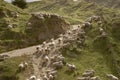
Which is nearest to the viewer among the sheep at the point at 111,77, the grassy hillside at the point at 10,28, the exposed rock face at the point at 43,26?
the sheep at the point at 111,77

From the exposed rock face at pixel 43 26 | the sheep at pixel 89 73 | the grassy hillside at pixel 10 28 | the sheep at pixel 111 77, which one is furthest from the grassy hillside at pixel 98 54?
the grassy hillside at pixel 10 28

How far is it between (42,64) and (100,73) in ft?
27.5

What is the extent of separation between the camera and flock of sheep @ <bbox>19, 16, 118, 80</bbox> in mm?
45406

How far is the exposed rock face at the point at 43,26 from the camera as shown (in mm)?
62812

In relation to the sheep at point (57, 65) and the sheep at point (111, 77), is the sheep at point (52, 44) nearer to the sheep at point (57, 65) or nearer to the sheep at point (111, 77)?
the sheep at point (57, 65)

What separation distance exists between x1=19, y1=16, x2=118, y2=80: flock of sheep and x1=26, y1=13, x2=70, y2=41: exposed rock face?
397 centimetres

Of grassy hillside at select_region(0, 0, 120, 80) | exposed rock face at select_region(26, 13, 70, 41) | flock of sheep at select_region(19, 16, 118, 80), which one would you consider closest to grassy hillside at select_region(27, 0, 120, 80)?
grassy hillside at select_region(0, 0, 120, 80)

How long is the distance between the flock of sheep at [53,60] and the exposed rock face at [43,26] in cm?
397

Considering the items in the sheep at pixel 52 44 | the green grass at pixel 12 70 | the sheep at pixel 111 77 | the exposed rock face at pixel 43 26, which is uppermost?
the exposed rock face at pixel 43 26

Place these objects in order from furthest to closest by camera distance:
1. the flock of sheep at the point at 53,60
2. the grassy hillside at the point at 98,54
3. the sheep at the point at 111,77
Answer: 1. the grassy hillside at the point at 98,54
2. the flock of sheep at the point at 53,60
3. the sheep at the point at 111,77

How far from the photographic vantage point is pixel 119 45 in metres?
53.3

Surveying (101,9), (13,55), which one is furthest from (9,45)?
(101,9)

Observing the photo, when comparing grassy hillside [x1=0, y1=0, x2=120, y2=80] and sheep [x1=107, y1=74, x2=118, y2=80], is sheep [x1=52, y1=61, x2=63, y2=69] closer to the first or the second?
grassy hillside [x1=0, y1=0, x2=120, y2=80]

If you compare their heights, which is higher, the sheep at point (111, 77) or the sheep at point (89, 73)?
the sheep at point (89, 73)
